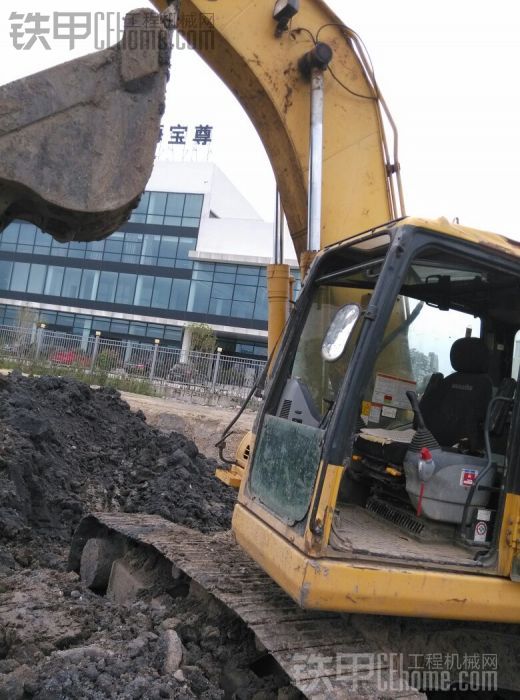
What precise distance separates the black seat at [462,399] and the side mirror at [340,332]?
851 millimetres

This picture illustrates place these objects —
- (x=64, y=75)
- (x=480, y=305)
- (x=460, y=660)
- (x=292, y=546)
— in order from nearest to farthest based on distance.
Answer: (x=64, y=75) → (x=292, y=546) → (x=460, y=660) → (x=480, y=305)

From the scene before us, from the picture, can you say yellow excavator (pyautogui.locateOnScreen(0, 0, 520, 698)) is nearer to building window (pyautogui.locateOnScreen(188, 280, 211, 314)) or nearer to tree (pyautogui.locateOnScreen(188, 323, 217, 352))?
tree (pyautogui.locateOnScreen(188, 323, 217, 352))

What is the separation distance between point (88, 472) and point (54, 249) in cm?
3406

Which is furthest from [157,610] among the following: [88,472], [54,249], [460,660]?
[54,249]

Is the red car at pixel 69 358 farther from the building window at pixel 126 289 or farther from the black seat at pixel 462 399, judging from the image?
the building window at pixel 126 289

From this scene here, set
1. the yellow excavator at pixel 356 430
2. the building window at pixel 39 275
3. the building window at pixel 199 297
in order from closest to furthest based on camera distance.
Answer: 1. the yellow excavator at pixel 356 430
2. the building window at pixel 199 297
3. the building window at pixel 39 275

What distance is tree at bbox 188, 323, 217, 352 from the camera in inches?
1292

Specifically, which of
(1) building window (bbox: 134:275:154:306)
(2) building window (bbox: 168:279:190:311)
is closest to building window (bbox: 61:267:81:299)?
(1) building window (bbox: 134:275:154:306)

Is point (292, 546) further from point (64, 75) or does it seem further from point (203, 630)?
point (64, 75)

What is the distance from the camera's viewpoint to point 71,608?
396 cm

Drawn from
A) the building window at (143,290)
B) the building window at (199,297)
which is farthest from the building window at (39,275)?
the building window at (199,297)

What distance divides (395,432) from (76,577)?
8.65 ft

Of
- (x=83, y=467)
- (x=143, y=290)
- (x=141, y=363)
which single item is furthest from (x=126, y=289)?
(x=83, y=467)

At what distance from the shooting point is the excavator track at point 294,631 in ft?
8.89
